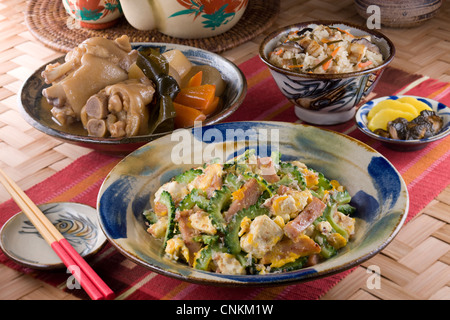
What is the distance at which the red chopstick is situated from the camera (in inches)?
50.0

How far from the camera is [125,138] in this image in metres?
1.72

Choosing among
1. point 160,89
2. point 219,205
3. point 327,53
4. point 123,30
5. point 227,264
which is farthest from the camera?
point 123,30

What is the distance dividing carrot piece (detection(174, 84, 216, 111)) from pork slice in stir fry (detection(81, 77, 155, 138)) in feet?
0.45

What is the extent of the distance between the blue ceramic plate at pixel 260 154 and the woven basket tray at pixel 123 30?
1.06m

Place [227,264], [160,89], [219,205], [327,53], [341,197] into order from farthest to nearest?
[327,53] < [160,89] < [341,197] < [219,205] < [227,264]

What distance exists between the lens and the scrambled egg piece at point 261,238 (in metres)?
1.24

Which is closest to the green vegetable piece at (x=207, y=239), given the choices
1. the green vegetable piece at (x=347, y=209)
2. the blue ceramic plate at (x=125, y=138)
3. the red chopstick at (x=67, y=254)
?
the red chopstick at (x=67, y=254)

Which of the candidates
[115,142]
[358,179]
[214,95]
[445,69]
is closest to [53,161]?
[115,142]

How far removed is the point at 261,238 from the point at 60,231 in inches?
23.3

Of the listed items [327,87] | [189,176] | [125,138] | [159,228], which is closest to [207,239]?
[159,228]

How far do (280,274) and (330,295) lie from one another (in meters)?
0.26

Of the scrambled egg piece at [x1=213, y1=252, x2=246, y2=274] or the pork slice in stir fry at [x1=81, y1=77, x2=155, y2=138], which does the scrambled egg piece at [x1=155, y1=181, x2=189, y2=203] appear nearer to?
the scrambled egg piece at [x1=213, y1=252, x2=246, y2=274]

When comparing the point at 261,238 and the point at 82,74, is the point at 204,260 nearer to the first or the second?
the point at 261,238

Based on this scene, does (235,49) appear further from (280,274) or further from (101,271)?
(280,274)
